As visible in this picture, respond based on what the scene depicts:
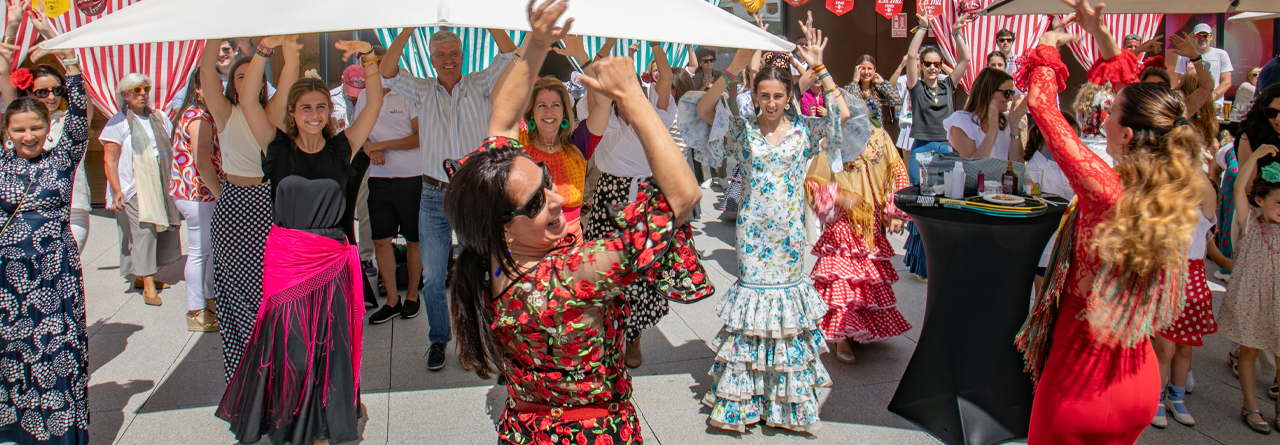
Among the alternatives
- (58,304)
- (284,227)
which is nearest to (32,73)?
(58,304)

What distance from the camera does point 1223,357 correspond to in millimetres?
4578

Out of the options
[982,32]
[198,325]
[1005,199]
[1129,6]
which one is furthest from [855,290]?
[982,32]

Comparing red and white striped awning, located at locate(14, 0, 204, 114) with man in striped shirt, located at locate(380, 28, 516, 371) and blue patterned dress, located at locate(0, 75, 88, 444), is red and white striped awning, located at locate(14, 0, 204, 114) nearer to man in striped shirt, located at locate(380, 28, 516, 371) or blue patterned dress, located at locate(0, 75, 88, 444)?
man in striped shirt, located at locate(380, 28, 516, 371)

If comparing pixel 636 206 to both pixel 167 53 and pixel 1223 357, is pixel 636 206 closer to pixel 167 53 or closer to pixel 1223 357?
pixel 1223 357

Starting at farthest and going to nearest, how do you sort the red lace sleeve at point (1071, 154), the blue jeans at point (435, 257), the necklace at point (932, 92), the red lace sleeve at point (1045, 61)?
the necklace at point (932, 92), the blue jeans at point (435, 257), the red lace sleeve at point (1045, 61), the red lace sleeve at point (1071, 154)

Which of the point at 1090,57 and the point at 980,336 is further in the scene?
the point at 1090,57

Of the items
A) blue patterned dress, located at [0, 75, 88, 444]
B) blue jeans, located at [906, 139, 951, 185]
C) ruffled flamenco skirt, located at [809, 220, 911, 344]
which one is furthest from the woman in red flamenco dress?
blue jeans, located at [906, 139, 951, 185]

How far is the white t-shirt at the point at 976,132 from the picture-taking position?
187 inches

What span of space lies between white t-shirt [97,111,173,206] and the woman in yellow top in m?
3.50

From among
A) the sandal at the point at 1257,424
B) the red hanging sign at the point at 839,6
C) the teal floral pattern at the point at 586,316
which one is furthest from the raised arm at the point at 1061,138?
the red hanging sign at the point at 839,6

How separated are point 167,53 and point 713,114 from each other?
236 inches

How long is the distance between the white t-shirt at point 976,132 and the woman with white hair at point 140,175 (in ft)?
18.8

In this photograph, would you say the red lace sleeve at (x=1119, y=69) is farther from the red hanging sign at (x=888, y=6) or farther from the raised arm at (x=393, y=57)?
the red hanging sign at (x=888, y=6)

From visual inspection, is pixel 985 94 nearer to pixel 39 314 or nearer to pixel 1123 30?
pixel 39 314
